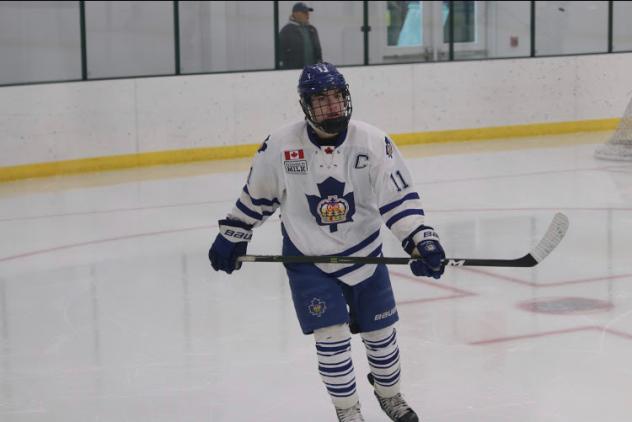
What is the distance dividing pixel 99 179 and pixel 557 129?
4768mm

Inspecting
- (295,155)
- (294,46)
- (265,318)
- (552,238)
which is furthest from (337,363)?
(294,46)

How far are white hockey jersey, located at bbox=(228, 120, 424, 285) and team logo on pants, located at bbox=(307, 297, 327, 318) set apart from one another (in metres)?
0.10

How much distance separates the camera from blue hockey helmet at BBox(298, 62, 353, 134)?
3.39 meters

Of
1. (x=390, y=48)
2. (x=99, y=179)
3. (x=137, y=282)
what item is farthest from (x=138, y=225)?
(x=390, y=48)

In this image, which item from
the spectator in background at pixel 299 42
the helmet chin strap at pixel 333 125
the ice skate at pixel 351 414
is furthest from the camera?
the spectator in background at pixel 299 42

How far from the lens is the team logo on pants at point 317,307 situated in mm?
3436

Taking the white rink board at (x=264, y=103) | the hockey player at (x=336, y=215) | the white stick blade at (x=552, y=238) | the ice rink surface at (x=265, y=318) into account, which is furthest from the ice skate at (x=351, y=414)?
the white rink board at (x=264, y=103)

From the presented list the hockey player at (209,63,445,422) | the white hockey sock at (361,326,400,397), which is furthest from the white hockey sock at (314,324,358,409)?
the white hockey sock at (361,326,400,397)

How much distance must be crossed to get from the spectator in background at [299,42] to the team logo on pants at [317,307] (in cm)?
746

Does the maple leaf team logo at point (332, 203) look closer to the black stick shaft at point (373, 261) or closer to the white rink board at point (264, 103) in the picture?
the black stick shaft at point (373, 261)

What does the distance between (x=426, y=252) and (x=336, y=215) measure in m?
0.26

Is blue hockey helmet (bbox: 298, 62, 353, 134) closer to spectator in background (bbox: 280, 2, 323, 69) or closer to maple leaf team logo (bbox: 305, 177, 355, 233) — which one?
maple leaf team logo (bbox: 305, 177, 355, 233)

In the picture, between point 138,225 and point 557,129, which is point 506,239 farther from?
point 557,129

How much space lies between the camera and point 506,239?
262 inches
